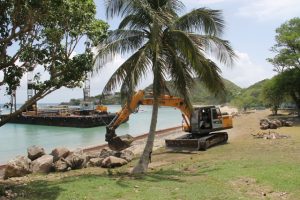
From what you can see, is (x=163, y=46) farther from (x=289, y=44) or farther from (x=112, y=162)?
(x=289, y=44)

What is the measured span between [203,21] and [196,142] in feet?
26.7

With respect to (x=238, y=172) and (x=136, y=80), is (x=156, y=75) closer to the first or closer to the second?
(x=136, y=80)

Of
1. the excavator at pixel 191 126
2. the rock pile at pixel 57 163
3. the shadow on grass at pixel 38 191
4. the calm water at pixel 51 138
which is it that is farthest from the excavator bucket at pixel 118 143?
the shadow on grass at pixel 38 191

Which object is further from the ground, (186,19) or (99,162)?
(186,19)

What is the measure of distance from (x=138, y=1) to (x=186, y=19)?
1992mm

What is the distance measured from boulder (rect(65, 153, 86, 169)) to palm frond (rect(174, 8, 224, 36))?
6752 millimetres

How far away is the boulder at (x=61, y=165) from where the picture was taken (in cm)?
1658

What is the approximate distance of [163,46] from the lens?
13938 millimetres

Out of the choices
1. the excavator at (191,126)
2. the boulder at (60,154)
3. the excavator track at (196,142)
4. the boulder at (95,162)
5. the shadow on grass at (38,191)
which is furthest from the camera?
the excavator at (191,126)

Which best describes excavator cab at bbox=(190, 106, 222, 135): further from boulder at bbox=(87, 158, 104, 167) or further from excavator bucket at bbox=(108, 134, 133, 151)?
boulder at bbox=(87, 158, 104, 167)

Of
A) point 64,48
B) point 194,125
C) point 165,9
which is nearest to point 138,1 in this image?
point 165,9

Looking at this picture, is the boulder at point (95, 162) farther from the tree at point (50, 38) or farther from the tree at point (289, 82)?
the tree at point (289, 82)

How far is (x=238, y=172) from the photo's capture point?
489 inches

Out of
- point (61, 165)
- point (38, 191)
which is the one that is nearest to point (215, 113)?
point (61, 165)
